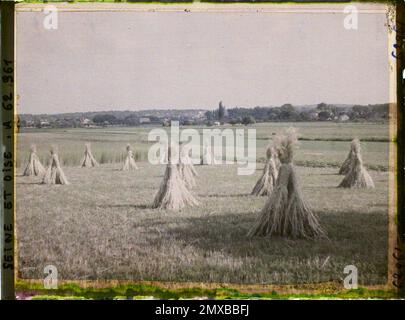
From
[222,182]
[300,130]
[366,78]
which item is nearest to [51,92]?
[222,182]

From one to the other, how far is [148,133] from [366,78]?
2.10 metres

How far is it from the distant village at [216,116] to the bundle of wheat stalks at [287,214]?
1.65 feet

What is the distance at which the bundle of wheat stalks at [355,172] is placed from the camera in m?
4.52

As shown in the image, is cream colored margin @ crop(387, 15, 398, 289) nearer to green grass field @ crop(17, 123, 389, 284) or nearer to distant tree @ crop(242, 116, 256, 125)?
green grass field @ crop(17, 123, 389, 284)

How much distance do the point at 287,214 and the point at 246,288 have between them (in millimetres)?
772

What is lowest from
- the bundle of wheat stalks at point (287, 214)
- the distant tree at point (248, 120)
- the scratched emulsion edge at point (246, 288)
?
the scratched emulsion edge at point (246, 288)

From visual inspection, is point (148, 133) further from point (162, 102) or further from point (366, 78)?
point (366, 78)

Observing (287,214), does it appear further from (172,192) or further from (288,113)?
(172,192)

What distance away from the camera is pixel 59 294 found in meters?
4.56

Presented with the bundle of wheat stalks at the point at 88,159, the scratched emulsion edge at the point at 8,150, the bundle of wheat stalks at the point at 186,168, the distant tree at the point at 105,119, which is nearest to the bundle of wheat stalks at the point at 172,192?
the bundle of wheat stalks at the point at 186,168

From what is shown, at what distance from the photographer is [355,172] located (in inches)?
178

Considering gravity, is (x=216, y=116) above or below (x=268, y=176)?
above

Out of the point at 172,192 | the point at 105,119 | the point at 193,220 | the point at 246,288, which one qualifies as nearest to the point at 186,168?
the point at 172,192

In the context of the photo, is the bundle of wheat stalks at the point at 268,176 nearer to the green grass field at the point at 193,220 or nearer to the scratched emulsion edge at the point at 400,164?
the green grass field at the point at 193,220
